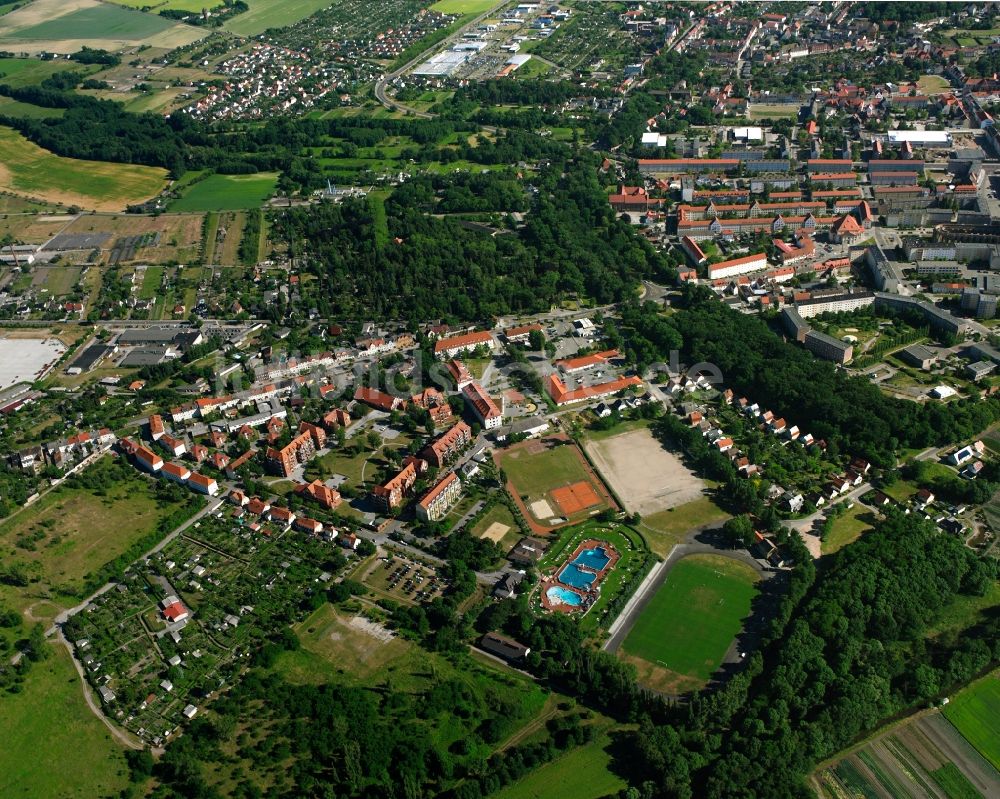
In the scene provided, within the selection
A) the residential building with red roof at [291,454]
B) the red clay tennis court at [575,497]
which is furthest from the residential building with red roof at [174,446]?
the red clay tennis court at [575,497]

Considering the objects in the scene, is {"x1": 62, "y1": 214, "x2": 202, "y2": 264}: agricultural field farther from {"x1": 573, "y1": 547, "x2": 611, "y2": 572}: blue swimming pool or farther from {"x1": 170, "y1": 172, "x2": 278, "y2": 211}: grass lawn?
{"x1": 573, "y1": 547, "x2": 611, "y2": 572}: blue swimming pool

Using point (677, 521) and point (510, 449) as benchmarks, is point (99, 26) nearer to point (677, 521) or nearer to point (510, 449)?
point (510, 449)

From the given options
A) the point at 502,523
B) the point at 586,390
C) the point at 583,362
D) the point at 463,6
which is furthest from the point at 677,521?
the point at 463,6

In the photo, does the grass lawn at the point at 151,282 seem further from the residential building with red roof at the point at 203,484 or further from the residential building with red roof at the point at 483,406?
the residential building with red roof at the point at 483,406

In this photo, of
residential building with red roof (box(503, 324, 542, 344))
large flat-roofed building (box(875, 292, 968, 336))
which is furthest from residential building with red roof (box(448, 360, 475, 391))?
large flat-roofed building (box(875, 292, 968, 336))

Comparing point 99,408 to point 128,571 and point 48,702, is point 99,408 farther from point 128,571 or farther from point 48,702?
point 48,702

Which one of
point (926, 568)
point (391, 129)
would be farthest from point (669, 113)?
point (926, 568)
